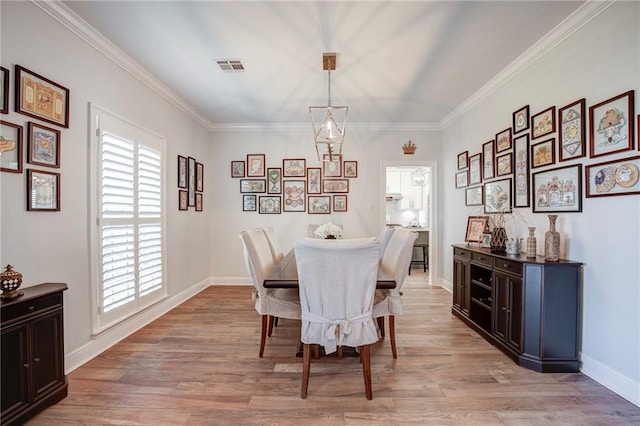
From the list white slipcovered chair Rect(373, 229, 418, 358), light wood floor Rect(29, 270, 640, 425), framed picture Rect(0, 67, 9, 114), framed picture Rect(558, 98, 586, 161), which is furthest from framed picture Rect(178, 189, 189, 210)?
framed picture Rect(558, 98, 586, 161)

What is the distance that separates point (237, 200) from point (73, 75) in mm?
2954

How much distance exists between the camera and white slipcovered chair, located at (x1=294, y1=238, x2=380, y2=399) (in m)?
1.80

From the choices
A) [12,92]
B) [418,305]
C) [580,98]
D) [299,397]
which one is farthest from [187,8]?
[418,305]

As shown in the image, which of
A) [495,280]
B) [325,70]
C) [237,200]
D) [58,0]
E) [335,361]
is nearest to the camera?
[58,0]

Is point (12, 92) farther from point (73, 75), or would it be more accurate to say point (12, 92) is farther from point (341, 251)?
point (341, 251)

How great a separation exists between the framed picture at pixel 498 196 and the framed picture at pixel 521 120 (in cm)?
54

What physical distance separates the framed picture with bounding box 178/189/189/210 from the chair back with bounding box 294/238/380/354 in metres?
2.80

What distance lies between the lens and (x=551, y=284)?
2.21 meters

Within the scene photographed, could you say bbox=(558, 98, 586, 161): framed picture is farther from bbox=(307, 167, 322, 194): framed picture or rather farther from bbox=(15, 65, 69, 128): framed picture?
bbox=(15, 65, 69, 128): framed picture

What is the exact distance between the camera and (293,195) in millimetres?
5027

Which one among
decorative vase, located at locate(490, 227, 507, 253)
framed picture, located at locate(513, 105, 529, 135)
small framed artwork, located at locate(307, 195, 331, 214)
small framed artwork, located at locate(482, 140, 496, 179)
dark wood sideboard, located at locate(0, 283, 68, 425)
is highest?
framed picture, located at locate(513, 105, 529, 135)

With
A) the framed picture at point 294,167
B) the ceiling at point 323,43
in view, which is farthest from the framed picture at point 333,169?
the ceiling at point 323,43

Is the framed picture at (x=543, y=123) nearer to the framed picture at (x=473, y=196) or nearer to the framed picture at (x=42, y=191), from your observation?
the framed picture at (x=473, y=196)

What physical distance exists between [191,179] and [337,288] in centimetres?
337
